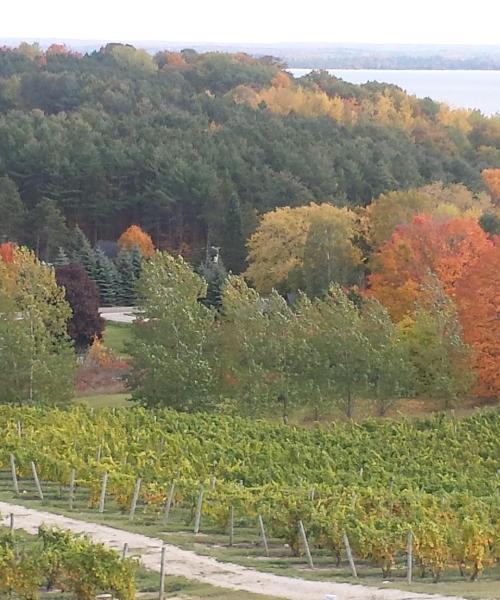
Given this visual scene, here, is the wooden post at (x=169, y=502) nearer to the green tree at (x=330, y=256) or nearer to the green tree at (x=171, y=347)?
the green tree at (x=171, y=347)

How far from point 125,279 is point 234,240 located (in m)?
7.67

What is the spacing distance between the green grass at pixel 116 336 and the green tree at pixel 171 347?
12.9 m

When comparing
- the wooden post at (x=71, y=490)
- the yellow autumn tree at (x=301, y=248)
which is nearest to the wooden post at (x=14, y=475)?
the wooden post at (x=71, y=490)

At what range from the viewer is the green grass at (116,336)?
181 ft

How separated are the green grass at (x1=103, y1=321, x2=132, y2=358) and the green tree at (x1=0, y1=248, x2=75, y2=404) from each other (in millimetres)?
12010

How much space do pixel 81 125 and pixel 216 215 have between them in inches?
639

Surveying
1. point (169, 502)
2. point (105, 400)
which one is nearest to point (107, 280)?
point (105, 400)

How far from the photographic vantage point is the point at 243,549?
2228cm

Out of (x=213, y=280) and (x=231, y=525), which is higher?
(x=231, y=525)

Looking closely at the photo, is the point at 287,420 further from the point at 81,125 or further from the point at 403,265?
the point at 81,125

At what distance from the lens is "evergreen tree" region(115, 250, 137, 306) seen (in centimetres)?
7138

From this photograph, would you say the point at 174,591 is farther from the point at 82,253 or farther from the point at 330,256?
the point at 82,253

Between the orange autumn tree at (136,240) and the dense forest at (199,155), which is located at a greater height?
the dense forest at (199,155)

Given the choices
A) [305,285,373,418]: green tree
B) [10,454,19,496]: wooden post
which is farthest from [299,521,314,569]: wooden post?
[305,285,373,418]: green tree
